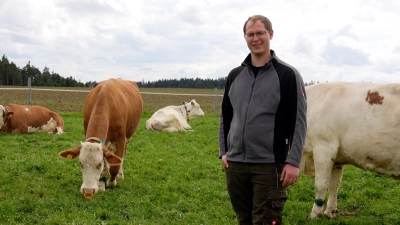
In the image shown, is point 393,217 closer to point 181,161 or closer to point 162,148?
point 181,161

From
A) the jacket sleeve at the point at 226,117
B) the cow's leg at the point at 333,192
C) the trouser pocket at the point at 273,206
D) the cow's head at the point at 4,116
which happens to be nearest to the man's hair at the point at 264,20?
the jacket sleeve at the point at 226,117

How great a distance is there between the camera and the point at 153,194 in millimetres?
6488

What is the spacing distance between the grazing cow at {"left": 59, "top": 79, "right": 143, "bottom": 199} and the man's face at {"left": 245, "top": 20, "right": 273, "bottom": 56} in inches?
133

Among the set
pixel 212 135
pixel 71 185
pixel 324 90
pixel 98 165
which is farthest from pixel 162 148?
pixel 324 90

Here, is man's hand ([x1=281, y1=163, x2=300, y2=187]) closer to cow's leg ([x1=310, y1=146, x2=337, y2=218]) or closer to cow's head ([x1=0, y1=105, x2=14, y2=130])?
cow's leg ([x1=310, y1=146, x2=337, y2=218])

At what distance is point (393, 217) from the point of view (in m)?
5.56

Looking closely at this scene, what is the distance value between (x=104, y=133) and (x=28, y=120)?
288 inches

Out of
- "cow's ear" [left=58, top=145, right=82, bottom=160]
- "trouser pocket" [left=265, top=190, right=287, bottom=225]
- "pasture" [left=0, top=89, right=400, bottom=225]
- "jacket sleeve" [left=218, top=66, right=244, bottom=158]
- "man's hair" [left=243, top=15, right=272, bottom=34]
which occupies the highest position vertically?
"man's hair" [left=243, top=15, right=272, bottom=34]

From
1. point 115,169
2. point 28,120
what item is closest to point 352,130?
point 115,169

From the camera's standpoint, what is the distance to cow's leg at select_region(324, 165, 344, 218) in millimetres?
5664

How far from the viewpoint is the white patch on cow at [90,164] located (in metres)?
5.73

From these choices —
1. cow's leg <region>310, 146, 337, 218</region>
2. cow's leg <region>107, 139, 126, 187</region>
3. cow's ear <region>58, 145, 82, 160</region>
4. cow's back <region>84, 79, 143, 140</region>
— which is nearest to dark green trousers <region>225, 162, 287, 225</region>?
cow's leg <region>310, 146, 337, 218</region>

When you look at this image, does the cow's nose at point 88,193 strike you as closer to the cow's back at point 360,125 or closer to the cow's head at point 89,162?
the cow's head at point 89,162

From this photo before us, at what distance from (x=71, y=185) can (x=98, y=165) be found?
4.44ft
